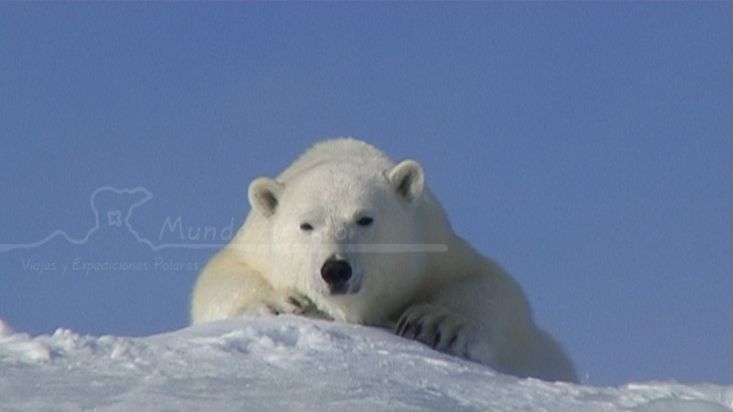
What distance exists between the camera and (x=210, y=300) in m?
10.0

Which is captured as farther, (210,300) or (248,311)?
(210,300)

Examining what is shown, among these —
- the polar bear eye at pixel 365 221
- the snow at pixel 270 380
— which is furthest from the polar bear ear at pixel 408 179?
the snow at pixel 270 380

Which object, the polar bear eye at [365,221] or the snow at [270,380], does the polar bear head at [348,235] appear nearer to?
the polar bear eye at [365,221]

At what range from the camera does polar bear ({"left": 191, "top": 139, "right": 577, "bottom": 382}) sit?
30.2ft

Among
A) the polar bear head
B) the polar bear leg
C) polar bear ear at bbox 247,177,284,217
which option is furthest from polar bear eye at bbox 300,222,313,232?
polar bear ear at bbox 247,177,284,217

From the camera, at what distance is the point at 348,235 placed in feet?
30.6

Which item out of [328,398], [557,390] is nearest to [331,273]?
[557,390]

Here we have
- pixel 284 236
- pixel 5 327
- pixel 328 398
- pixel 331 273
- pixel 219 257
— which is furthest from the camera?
pixel 219 257

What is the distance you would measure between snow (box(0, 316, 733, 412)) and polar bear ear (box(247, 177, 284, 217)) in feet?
8.33

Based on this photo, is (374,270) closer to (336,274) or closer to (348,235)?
(348,235)

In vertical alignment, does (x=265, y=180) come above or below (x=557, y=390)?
above

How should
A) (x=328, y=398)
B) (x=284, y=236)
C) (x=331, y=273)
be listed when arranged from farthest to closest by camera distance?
(x=284, y=236)
(x=331, y=273)
(x=328, y=398)

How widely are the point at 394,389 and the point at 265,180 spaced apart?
396 centimetres

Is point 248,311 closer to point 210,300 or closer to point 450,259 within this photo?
point 210,300
